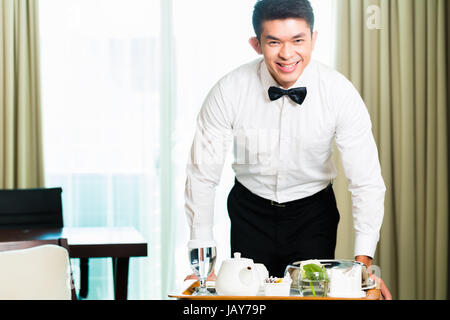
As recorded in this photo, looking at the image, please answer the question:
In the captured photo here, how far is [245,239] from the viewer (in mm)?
2105

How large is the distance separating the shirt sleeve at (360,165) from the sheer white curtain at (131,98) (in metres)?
1.79

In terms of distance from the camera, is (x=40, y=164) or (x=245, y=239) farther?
(x=40, y=164)

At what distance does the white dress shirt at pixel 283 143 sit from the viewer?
188 cm

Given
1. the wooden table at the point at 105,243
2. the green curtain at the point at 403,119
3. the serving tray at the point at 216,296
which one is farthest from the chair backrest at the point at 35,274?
the green curtain at the point at 403,119

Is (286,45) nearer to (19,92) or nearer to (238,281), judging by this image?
(238,281)

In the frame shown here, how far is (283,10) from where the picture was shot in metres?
1.74

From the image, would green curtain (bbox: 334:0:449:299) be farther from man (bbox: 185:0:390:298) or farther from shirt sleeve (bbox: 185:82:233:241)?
shirt sleeve (bbox: 185:82:233:241)

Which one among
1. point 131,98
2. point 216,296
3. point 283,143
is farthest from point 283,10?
point 131,98

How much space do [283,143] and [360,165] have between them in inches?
10.9

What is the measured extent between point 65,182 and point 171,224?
68 centimetres

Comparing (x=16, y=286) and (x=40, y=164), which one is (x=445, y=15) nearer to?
(x=40, y=164)

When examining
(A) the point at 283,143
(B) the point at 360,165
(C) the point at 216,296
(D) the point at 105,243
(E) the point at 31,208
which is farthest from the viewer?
(E) the point at 31,208

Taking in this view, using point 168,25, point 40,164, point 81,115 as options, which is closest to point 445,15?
point 168,25
